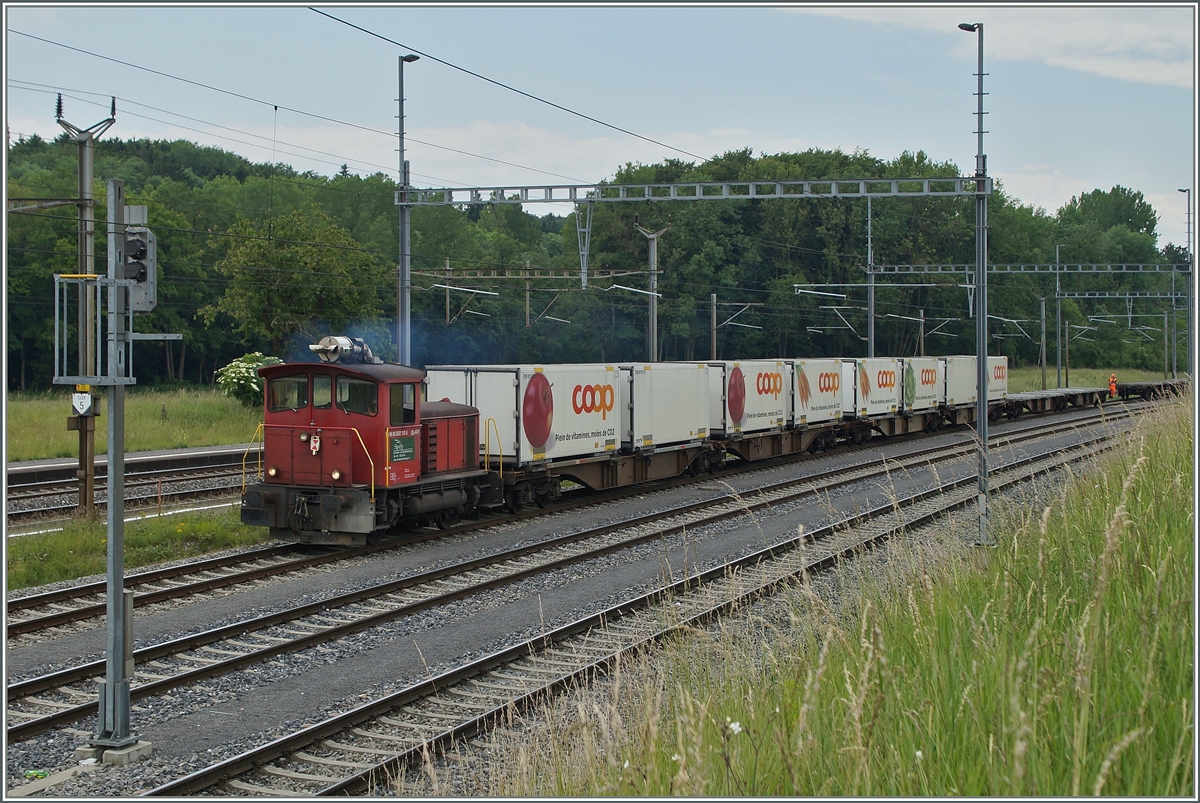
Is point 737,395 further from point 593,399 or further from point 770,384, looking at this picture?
point 593,399

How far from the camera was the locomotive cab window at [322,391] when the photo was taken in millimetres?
16344

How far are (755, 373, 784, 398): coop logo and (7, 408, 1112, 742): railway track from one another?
8.04 metres

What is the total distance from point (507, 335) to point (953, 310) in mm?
36738

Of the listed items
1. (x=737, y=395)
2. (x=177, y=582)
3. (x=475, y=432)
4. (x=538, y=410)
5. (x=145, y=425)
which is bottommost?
(x=177, y=582)

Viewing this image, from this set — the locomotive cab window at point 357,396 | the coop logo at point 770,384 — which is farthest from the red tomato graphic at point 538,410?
the coop logo at point 770,384

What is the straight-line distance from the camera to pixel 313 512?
1600 centimetres

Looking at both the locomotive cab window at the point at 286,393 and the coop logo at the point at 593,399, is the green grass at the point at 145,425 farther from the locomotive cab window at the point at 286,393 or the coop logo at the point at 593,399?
the coop logo at the point at 593,399

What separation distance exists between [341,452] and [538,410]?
4469mm

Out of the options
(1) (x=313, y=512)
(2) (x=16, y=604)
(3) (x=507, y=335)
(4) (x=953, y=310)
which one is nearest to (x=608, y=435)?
(1) (x=313, y=512)

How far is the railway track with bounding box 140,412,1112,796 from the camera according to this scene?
24.2 feet

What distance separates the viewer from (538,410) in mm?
19375

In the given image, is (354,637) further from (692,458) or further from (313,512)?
(692,458)

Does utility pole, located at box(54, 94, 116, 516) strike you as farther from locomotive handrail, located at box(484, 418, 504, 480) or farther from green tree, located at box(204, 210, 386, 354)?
green tree, located at box(204, 210, 386, 354)

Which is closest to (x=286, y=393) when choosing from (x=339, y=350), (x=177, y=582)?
(x=339, y=350)
